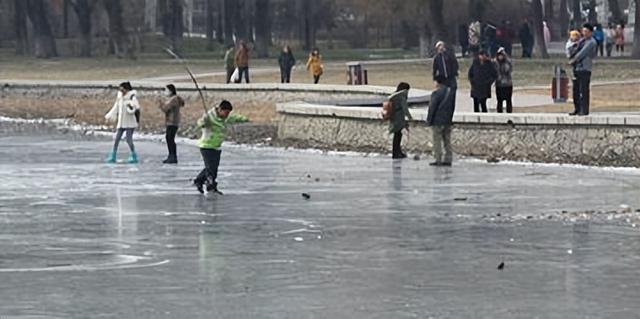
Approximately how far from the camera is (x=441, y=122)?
1004 inches

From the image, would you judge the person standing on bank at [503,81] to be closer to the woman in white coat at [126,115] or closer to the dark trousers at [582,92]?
the dark trousers at [582,92]

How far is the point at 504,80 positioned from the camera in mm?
31688

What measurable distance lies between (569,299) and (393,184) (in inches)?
391

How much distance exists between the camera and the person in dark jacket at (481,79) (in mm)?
31266

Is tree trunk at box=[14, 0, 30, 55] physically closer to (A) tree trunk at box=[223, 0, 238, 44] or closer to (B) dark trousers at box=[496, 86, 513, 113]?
(A) tree trunk at box=[223, 0, 238, 44]

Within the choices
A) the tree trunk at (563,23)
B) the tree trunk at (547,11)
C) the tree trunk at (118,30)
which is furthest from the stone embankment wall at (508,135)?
the tree trunk at (563,23)

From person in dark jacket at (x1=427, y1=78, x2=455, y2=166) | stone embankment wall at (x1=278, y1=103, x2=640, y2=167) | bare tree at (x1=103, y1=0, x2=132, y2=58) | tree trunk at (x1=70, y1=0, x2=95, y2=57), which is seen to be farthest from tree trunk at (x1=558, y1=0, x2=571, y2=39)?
person in dark jacket at (x1=427, y1=78, x2=455, y2=166)

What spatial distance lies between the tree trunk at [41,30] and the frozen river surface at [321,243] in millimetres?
56228

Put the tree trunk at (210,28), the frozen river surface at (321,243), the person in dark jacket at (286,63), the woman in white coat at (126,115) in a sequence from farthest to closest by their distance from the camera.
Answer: the tree trunk at (210,28), the person in dark jacket at (286,63), the woman in white coat at (126,115), the frozen river surface at (321,243)

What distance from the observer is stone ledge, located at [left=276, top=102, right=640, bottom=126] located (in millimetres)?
25375

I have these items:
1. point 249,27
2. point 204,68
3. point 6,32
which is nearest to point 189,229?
point 204,68

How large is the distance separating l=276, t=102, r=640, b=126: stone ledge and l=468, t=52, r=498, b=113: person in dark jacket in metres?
2.60

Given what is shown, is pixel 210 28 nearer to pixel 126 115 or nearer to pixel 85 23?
pixel 85 23

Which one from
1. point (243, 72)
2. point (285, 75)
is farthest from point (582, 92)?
point (285, 75)
